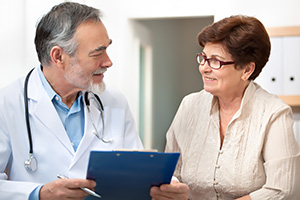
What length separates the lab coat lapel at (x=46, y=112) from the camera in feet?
5.59

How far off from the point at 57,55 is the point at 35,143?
0.37 meters

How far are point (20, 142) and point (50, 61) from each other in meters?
0.36

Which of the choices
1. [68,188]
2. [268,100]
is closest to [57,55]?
[68,188]

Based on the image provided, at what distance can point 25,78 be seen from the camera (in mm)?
1769

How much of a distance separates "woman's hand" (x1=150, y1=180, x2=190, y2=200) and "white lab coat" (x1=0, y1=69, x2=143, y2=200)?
0.37m

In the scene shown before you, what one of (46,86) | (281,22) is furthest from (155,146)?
(46,86)

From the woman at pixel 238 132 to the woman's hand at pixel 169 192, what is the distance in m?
0.42

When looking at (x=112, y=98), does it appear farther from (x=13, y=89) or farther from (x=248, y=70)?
(x=248, y=70)

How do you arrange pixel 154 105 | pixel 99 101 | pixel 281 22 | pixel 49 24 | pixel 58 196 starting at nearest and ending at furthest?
1. pixel 58 196
2. pixel 49 24
3. pixel 99 101
4. pixel 281 22
5. pixel 154 105

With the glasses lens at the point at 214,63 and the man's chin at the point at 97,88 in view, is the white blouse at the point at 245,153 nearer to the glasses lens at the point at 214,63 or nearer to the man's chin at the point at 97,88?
the glasses lens at the point at 214,63

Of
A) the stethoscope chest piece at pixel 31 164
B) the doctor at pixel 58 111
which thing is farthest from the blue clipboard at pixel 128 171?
the stethoscope chest piece at pixel 31 164

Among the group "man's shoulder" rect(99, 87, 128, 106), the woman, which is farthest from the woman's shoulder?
"man's shoulder" rect(99, 87, 128, 106)

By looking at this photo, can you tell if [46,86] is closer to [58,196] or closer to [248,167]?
[58,196]

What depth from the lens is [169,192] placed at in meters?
1.53
